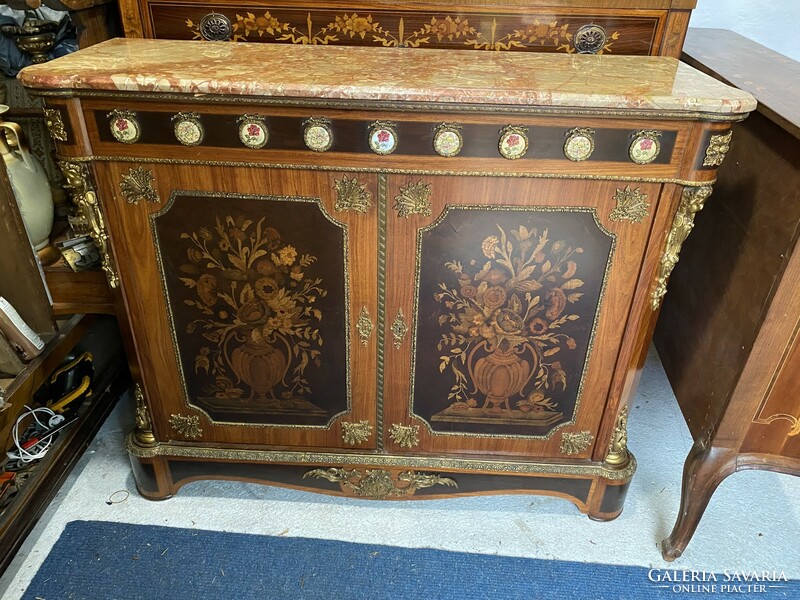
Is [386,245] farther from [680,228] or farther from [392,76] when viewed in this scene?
[680,228]

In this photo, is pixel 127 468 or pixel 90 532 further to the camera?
pixel 127 468

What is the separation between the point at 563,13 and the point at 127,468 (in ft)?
4.83

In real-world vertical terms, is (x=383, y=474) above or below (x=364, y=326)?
below

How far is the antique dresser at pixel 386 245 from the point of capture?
991 millimetres

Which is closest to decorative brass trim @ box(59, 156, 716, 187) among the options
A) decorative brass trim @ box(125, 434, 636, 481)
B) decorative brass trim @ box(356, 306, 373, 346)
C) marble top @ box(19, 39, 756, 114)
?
marble top @ box(19, 39, 756, 114)

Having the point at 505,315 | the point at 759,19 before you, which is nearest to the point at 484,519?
the point at 505,315

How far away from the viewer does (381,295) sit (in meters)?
1.17

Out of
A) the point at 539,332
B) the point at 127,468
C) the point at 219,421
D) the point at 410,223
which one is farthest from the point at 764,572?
the point at 127,468

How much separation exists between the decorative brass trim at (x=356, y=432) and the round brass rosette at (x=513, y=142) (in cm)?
65

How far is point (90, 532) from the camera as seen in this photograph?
1384mm

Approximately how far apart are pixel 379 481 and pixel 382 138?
785 millimetres

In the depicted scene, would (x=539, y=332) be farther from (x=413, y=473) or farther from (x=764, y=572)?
(x=764, y=572)

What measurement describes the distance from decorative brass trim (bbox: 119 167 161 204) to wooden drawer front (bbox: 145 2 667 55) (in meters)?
0.41

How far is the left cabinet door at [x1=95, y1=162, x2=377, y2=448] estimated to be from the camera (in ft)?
3.54
